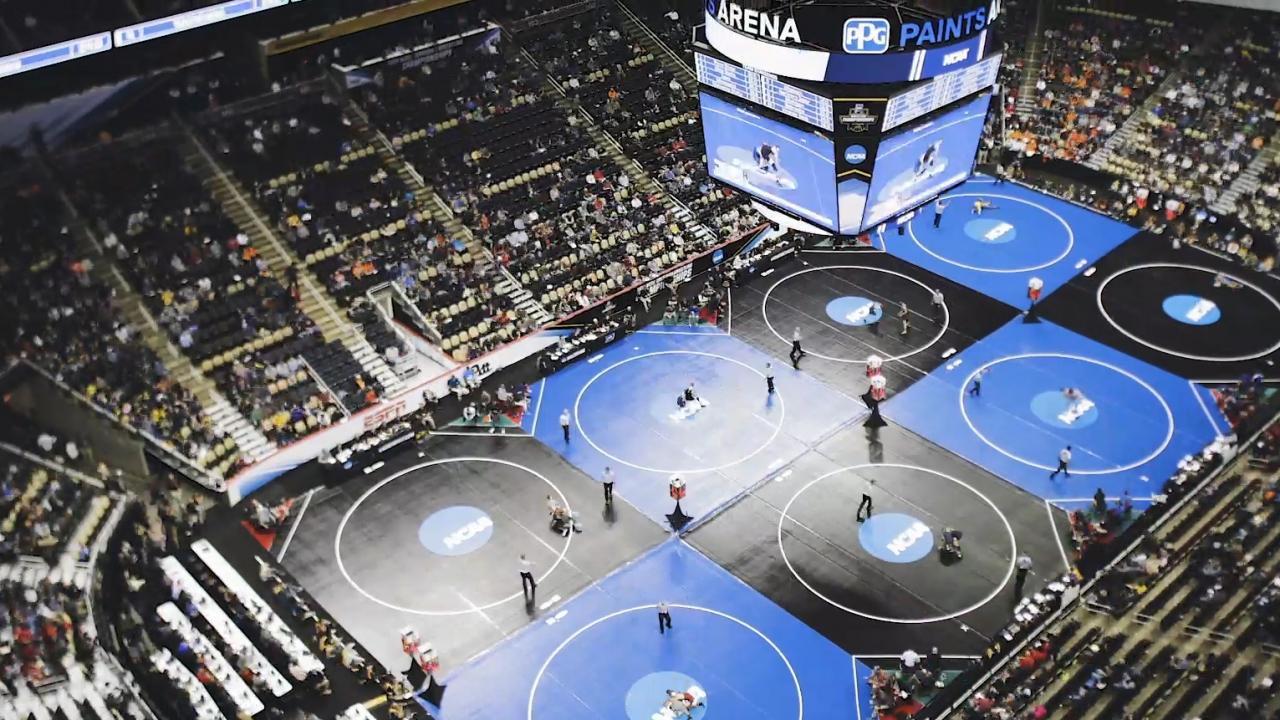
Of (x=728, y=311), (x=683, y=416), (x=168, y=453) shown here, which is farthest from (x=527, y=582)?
(x=728, y=311)

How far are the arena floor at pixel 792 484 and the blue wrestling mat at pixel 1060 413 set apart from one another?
0.09m

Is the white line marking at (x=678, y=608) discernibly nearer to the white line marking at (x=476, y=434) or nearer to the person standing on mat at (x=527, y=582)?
the person standing on mat at (x=527, y=582)

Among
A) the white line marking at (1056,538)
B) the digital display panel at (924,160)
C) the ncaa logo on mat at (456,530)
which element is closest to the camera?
the digital display panel at (924,160)

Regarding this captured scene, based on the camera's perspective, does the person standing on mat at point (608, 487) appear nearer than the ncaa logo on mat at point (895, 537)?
No

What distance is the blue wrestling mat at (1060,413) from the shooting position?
3775cm

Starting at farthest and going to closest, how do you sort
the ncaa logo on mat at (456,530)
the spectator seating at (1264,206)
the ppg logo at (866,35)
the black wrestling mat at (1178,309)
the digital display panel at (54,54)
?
1. the spectator seating at (1264,206)
2. the black wrestling mat at (1178,309)
3. the digital display panel at (54,54)
4. the ncaa logo on mat at (456,530)
5. the ppg logo at (866,35)

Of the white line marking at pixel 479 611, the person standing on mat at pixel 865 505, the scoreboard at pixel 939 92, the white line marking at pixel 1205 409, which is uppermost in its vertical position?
the scoreboard at pixel 939 92

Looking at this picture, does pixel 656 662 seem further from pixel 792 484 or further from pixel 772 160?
pixel 772 160

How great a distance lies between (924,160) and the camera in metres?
31.9

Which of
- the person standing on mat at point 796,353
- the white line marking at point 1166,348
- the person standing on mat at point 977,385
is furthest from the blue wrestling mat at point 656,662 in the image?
the white line marking at point 1166,348

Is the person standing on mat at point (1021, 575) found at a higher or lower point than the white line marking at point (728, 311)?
lower

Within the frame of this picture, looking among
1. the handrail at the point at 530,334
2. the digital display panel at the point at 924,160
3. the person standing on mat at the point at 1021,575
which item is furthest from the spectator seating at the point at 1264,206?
the person standing on mat at the point at 1021,575

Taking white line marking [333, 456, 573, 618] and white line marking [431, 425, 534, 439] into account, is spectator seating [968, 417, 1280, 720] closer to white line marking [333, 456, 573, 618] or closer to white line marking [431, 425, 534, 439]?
white line marking [333, 456, 573, 618]

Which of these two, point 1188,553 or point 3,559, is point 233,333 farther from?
point 1188,553
